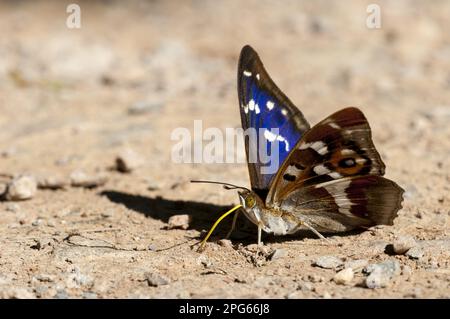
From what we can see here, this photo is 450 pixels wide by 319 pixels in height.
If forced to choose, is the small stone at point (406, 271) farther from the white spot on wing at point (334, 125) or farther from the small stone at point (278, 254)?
the white spot on wing at point (334, 125)

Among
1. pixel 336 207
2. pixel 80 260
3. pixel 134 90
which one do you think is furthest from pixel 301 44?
pixel 80 260

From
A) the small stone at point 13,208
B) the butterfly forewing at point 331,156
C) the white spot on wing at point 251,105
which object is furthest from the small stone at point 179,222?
the small stone at point 13,208

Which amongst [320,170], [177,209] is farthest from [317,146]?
[177,209]

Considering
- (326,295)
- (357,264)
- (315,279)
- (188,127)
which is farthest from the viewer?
(188,127)

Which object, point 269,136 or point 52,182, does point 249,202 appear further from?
point 52,182

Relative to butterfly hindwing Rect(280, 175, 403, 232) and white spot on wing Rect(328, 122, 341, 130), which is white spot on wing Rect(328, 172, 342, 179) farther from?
white spot on wing Rect(328, 122, 341, 130)
